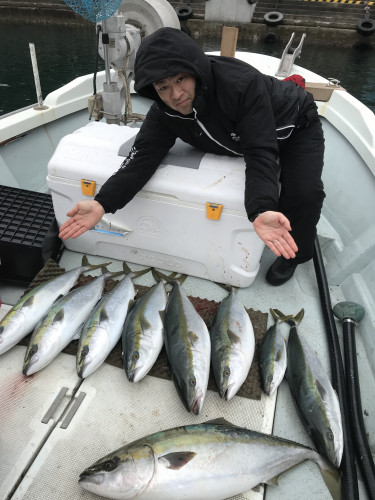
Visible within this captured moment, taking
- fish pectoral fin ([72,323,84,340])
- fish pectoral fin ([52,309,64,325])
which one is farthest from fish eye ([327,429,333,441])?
fish pectoral fin ([52,309,64,325])

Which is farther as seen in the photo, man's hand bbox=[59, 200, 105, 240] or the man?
man's hand bbox=[59, 200, 105, 240]

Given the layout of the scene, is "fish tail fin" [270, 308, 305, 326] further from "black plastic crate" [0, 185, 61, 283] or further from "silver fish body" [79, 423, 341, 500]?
"black plastic crate" [0, 185, 61, 283]

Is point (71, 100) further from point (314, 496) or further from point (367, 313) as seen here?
point (314, 496)

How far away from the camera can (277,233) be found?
1.92 metres

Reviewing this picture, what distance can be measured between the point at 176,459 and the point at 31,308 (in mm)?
1366

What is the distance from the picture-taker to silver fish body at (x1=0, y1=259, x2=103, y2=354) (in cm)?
208

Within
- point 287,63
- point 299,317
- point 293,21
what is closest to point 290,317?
point 299,317

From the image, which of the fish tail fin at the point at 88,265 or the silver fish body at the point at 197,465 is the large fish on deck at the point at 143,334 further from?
the fish tail fin at the point at 88,265

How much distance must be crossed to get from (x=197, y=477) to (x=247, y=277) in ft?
4.77

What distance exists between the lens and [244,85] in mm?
2043

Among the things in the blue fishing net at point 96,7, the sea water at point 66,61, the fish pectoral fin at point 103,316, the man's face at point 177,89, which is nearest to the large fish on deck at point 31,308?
the fish pectoral fin at point 103,316

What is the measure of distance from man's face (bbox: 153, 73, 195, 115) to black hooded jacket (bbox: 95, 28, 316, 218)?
0.16 ft

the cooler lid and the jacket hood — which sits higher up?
the jacket hood

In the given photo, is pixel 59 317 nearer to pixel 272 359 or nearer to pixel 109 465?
pixel 109 465
